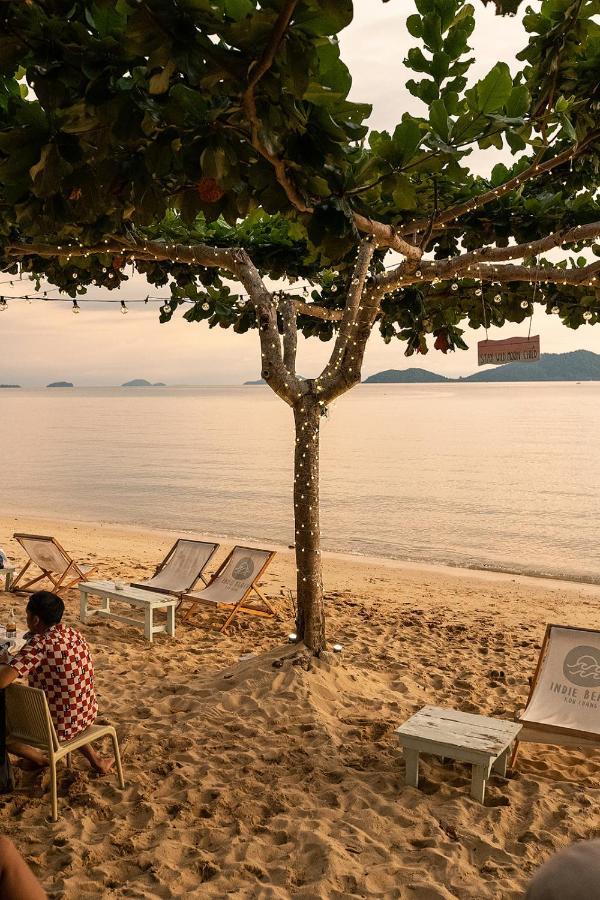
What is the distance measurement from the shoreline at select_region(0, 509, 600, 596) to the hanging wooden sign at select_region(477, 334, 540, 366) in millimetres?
6726

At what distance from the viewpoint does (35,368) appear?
97.1 m

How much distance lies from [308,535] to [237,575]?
250 cm

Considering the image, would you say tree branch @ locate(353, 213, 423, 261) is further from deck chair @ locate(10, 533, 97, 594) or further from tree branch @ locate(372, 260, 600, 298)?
deck chair @ locate(10, 533, 97, 594)

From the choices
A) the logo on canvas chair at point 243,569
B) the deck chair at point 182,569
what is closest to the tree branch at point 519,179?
the logo on canvas chair at point 243,569

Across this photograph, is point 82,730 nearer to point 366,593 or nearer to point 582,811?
point 582,811

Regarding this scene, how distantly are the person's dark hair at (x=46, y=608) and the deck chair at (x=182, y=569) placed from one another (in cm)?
412

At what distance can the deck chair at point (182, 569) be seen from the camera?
8.45 m

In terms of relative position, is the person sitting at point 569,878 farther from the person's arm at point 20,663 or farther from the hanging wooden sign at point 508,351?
the hanging wooden sign at point 508,351

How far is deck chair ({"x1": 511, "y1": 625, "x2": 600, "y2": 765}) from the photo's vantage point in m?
4.62

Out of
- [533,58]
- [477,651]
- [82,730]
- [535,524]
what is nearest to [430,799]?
[82,730]

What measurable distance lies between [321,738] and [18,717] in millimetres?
1919

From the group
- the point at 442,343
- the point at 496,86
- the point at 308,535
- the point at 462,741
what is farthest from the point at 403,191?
the point at 442,343

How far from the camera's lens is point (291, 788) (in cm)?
427

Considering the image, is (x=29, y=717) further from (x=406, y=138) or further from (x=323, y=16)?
(x=323, y=16)
